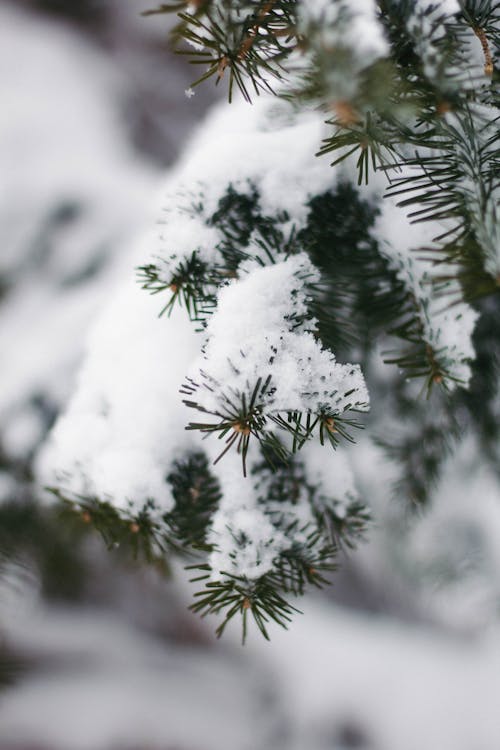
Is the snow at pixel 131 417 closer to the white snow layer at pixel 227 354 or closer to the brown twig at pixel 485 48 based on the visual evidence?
the white snow layer at pixel 227 354

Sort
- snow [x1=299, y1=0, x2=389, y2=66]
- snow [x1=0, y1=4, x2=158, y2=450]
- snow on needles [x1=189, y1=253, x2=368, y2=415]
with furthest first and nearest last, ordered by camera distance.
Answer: snow [x1=0, y1=4, x2=158, y2=450]
snow on needles [x1=189, y1=253, x2=368, y2=415]
snow [x1=299, y1=0, x2=389, y2=66]

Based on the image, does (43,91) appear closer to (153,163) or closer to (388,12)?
(153,163)

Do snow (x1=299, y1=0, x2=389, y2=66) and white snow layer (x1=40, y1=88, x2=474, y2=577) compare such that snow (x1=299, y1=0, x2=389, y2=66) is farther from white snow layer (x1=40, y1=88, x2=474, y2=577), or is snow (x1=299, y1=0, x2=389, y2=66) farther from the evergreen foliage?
white snow layer (x1=40, y1=88, x2=474, y2=577)

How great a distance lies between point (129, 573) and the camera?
65.3 inches

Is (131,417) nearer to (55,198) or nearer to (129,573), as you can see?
(55,198)

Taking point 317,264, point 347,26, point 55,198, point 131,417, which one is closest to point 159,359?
point 131,417

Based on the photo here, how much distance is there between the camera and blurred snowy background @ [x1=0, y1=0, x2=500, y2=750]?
4.07 feet

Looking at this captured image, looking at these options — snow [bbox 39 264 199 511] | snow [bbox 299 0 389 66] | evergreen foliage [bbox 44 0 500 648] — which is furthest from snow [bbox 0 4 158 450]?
snow [bbox 299 0 389 66]

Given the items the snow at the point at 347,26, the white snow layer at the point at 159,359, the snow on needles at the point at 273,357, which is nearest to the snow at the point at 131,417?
the white snow layer at the point at 159,359

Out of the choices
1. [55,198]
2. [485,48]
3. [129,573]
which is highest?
[55,198]

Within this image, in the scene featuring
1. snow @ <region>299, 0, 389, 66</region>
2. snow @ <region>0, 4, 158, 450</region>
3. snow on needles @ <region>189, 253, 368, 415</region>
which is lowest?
snow on needles @ <region>189, 253, 368, 415</region>

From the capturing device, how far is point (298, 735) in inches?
81.5

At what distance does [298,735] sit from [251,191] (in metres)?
2.34

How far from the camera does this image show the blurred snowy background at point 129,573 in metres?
1.24
